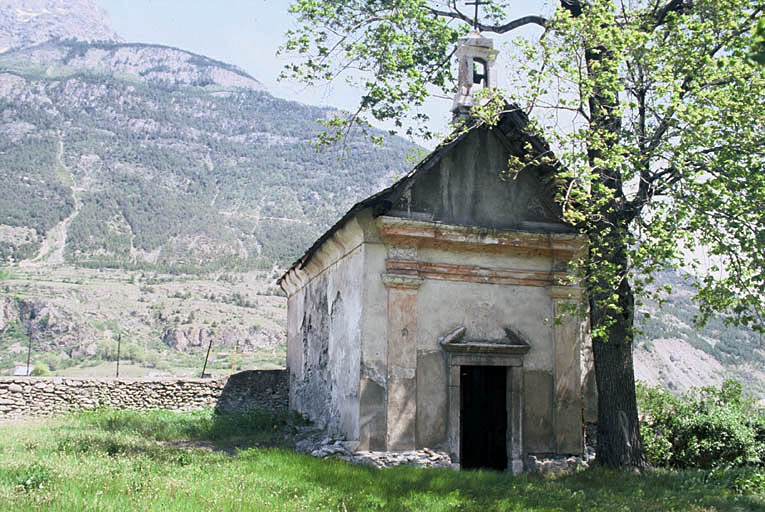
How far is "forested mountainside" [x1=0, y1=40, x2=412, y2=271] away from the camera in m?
87.5

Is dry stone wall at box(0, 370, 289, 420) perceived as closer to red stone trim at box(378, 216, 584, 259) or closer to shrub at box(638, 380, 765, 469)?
red stone trim at box(378, 216, 584, 259)

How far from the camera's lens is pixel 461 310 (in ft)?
37.2

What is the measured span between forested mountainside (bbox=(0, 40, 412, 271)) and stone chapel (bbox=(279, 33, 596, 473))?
50.9 meters

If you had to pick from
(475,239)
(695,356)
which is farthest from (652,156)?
(695,356)

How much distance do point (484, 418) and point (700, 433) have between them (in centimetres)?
382

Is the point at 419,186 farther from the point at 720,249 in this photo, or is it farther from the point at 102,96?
the point at 102,96

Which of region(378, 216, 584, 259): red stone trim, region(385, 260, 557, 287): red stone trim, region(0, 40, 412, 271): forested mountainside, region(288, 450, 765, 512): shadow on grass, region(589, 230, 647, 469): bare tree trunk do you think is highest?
region(0, 40, 412, 271): forested mountainside

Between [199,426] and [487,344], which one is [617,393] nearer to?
[487,344]

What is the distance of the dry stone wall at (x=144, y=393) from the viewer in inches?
720

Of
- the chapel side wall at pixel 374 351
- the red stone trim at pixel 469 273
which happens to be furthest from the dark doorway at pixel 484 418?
the chapel side wall at pixel 374 351

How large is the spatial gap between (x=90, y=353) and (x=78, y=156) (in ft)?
203

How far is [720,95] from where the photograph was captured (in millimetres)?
8656

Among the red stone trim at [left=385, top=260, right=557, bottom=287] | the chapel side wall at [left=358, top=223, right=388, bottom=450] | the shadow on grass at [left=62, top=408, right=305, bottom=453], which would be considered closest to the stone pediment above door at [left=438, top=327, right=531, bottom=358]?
the red stone trim at [left=385, top=260, right=557, bottom=287]

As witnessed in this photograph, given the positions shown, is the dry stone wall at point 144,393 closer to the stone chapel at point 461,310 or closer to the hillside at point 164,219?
the stone chapel at point 461,310
